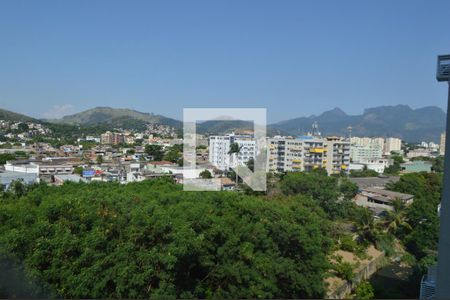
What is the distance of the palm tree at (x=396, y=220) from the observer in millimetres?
8297

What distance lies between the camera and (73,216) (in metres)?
3.28

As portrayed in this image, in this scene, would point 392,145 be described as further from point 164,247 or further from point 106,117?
point 106,117

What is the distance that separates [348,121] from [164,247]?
4475 inches

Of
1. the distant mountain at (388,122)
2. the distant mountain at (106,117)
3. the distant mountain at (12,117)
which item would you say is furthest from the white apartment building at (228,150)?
the distant mountain at (388,122)

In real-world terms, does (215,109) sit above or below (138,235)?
above

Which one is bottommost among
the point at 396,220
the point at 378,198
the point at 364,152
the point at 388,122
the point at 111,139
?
the point at 378,198

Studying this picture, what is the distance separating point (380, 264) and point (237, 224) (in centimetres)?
451

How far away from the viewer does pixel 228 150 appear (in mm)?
16594

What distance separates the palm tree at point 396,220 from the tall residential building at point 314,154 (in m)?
9.83

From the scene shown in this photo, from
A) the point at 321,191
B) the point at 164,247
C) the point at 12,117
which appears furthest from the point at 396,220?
the point at 12,117

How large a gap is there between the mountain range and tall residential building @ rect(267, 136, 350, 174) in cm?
3968

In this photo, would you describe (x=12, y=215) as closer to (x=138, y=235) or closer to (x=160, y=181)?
(x=138, y=235)

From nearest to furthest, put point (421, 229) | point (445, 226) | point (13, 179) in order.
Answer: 1. point (445, 226)
2. point (421, 229)
3. point (13, 179)

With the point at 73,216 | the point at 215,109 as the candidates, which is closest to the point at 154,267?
the point at 73,216
